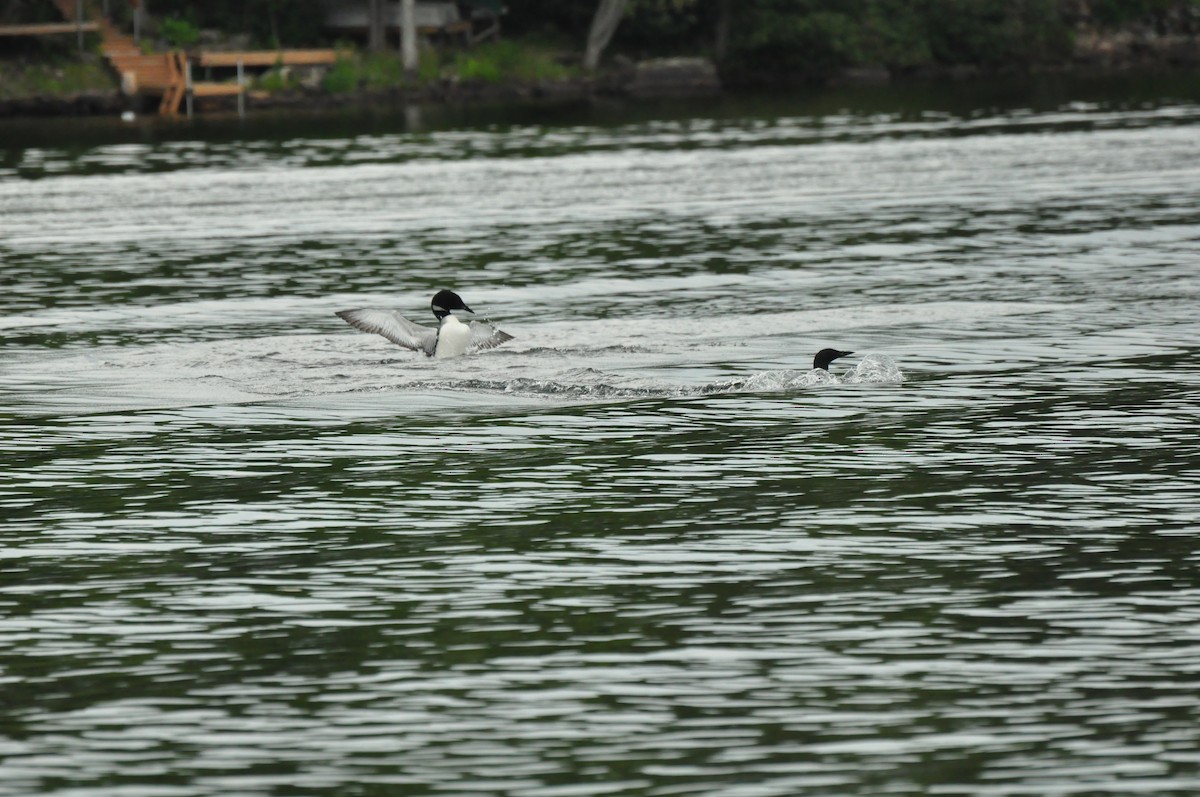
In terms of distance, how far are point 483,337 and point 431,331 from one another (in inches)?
19.3

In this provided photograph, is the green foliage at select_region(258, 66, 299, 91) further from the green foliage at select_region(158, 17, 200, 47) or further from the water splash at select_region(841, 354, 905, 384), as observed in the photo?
the water splash at select_region(841, 354, 905, 384)

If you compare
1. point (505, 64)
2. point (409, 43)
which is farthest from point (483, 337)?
point (505, 64)

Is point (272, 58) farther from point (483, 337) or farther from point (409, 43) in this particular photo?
point (483, 337)

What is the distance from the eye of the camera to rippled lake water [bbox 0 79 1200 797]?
924cm

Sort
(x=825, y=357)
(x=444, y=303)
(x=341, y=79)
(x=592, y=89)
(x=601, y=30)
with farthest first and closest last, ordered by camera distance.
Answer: (x=601, y=30) < (x=592, y=89) < (x=341, y=79) < (x=444, y=303) < (x=825, y=357)

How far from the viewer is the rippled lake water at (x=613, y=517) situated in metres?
9.24

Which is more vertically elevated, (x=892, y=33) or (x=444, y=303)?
(x=892, y=33)

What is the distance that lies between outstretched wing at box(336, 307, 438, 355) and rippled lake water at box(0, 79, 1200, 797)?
0.33m

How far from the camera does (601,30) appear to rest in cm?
7950

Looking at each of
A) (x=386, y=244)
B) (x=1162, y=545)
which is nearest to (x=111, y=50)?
(x=386, y=244)

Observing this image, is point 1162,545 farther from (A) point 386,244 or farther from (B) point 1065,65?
(B) point 1065,65

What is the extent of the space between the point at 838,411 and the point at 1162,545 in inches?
201

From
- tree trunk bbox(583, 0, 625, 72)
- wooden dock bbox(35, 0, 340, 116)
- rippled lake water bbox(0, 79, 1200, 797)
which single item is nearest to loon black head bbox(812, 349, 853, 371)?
rippled lake water bbox(0, 79, 1200, 797)

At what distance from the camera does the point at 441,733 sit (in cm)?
938
